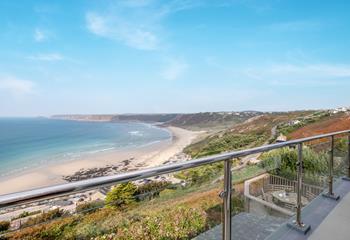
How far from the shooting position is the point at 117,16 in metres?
10.7

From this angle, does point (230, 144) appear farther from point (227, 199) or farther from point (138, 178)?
point (138, 178)

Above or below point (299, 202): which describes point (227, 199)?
above

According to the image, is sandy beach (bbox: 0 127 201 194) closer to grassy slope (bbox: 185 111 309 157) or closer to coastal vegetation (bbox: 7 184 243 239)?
grassy slope (bbox: 185 111 309 157)

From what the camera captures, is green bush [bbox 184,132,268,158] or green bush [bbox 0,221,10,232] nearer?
green bush [bbox 0,221,10,232]

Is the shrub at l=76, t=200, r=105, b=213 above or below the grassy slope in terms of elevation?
above

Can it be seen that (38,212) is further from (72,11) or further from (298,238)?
(72,11)

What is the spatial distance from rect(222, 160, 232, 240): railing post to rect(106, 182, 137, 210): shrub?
612 mm

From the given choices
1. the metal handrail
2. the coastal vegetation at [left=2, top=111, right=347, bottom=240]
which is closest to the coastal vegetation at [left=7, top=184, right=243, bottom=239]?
the coastal vegetation at [left=2, top=111, right=347, bottom=240]

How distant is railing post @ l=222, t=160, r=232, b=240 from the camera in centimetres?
152

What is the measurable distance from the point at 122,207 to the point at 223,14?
1119cm

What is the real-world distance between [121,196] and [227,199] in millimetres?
736

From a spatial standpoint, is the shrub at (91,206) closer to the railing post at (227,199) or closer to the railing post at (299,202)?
the railing post at (227,199)

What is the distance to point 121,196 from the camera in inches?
43.3

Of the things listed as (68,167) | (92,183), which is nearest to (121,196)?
(92,183)
